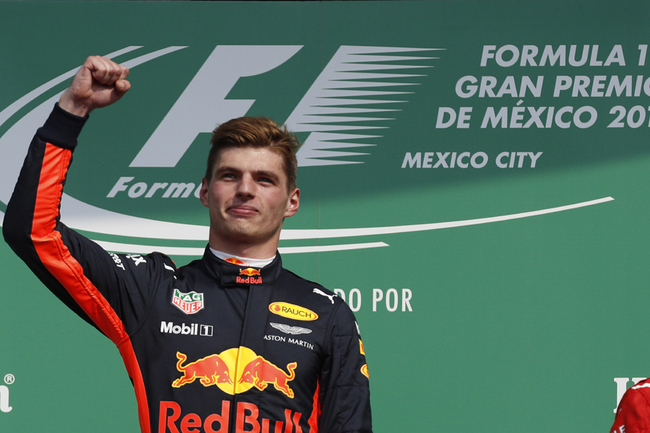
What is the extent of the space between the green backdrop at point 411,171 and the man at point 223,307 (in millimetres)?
1282

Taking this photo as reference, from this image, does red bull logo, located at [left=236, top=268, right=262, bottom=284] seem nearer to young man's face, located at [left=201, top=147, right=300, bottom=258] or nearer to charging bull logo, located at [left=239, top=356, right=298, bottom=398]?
young man's face, located at [left=201, top=147, right=300, bottom=258]

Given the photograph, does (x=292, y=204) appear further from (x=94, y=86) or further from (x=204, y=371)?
(x=94, y=86)

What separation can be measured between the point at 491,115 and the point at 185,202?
149 cm

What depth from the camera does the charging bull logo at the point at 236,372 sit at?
150 cm

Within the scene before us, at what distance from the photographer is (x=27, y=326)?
2.89 m

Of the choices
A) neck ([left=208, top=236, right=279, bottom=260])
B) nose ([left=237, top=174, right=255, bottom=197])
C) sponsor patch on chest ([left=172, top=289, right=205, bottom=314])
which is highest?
nose ([left=237, top=174, right=255, bottom=197])

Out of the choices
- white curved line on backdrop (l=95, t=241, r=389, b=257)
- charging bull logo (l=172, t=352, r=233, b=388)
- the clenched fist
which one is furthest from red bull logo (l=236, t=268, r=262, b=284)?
white curved line on backdrop (l=95, t=241, r=389, b=257)

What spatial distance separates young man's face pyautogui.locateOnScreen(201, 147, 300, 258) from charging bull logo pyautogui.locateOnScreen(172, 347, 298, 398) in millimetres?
272

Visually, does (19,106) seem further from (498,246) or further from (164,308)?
(498,246)

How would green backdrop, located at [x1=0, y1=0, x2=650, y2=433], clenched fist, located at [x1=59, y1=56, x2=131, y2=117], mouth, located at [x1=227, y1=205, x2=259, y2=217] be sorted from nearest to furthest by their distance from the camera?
clenched fist, located at [x1=59, y1=56, x2=131, y2=117], mouth, located at [x1=227, y1=205, x2=259, y2=217], green backdrop, located at [x1=0, y1=0, x2=650, y2=433]

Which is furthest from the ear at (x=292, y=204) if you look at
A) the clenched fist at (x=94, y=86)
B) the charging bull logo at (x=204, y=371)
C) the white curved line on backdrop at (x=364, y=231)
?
the white curved line on backdrop at (x=364, y=231)

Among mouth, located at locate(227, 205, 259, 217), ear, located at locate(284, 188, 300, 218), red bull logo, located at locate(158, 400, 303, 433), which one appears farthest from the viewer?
ear, located at locate(284, 188, 300, 218)

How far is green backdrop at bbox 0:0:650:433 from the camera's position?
2904 mm

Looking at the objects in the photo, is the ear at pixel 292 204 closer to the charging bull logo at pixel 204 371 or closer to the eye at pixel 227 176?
the eye at pixel 227 176
